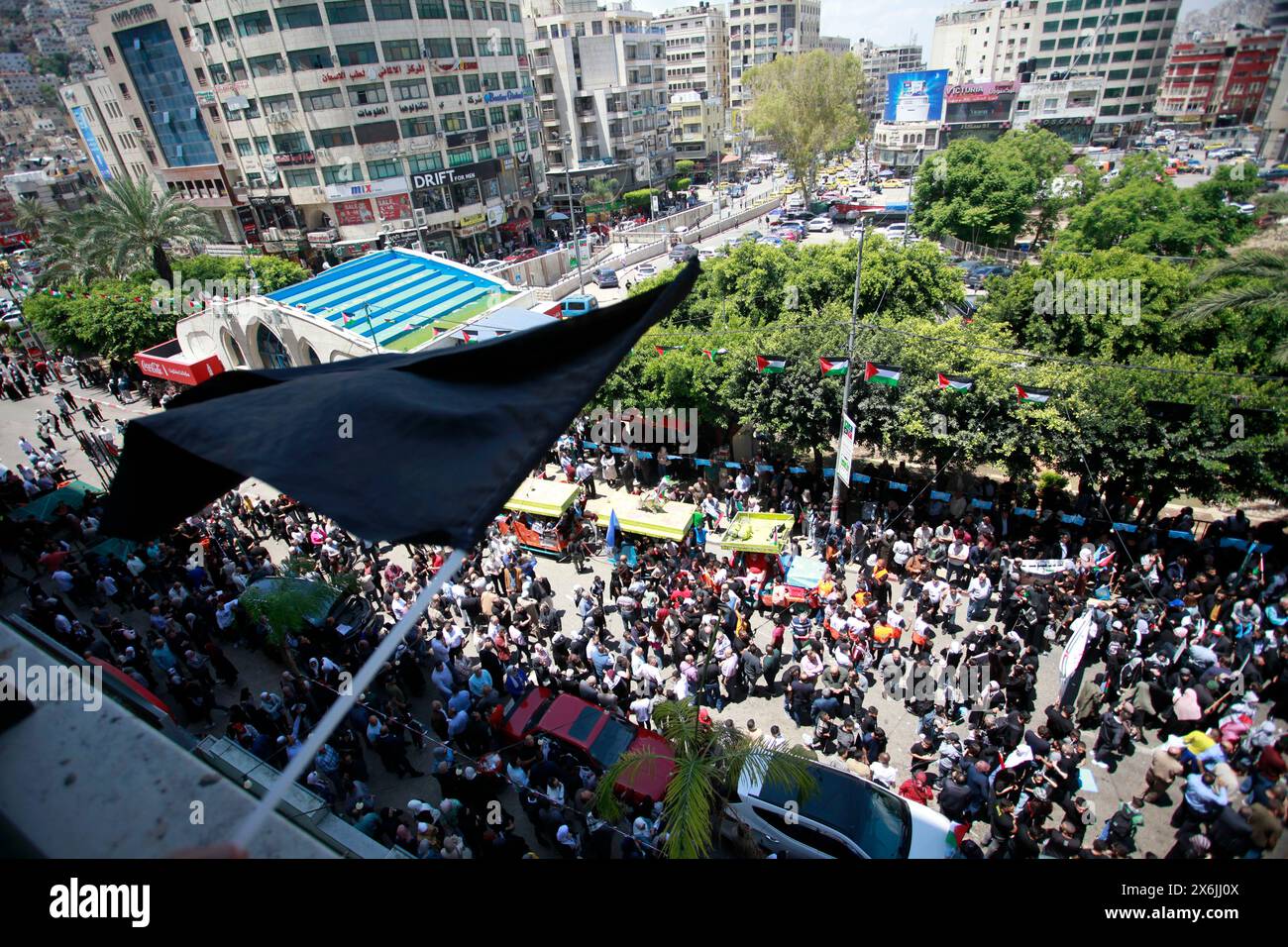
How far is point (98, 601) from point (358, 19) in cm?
3939

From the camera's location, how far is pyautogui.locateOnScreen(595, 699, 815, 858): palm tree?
5973mm

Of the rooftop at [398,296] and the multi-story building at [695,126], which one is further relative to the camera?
the multi-story building at [695,126]

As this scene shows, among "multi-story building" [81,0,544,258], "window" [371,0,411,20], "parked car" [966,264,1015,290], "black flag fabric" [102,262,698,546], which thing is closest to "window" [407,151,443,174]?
"multi-story building" [81,0,544,258]

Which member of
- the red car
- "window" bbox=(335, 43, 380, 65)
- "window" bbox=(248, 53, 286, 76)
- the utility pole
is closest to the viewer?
the red car

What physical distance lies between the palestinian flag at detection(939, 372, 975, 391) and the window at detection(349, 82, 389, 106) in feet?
139

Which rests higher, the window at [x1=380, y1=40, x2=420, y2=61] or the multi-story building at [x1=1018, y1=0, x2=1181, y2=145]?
the window at [x1=380, y1=40, x2=420, y2=61]

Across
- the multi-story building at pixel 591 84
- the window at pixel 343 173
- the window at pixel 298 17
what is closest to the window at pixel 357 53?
the window at pixel 298 17

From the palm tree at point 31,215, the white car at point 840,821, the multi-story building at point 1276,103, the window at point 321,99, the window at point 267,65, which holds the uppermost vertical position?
the window at point 267,65

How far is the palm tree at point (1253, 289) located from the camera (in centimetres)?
1412

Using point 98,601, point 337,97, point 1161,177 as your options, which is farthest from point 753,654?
point 337,97

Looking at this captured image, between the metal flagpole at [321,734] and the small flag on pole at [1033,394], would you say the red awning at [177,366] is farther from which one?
the metal flagpole at [321,734]

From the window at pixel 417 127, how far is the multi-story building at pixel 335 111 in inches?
3.3

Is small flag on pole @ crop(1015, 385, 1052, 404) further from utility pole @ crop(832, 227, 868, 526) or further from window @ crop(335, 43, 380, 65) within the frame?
window @ crop(335, 43, 380, 65)

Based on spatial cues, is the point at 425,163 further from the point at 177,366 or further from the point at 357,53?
the point at 177,366
